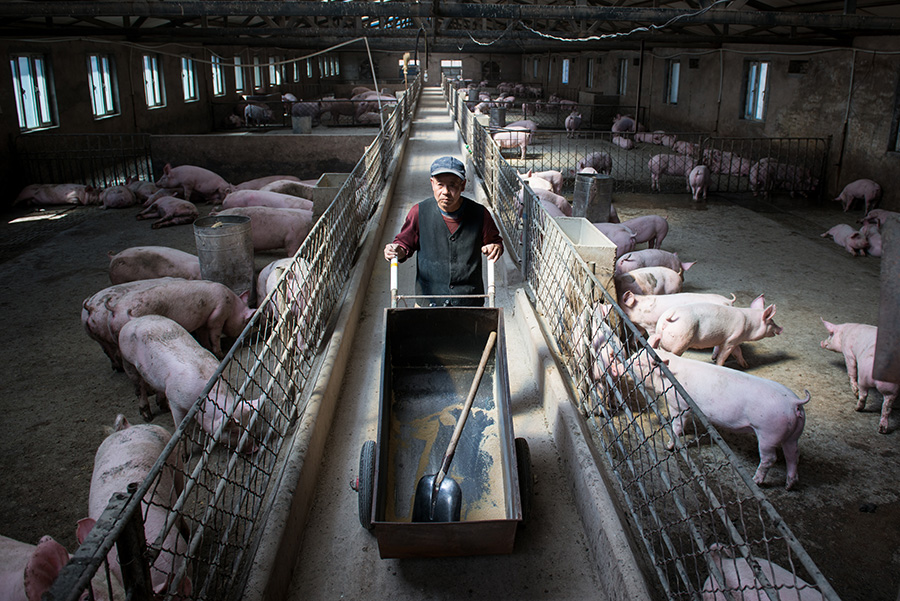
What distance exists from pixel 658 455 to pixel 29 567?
3.57 metres

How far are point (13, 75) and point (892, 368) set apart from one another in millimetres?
15431

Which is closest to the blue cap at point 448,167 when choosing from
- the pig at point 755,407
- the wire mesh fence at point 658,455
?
the wire mesh fence at point 658,455

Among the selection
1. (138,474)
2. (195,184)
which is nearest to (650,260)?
(138,474)

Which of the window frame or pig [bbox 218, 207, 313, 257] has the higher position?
the window frame

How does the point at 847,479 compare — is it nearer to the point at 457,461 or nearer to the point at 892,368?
the point at 892,368

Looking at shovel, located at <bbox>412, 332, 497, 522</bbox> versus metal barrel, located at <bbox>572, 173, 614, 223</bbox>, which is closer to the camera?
shovel, located at <bbox>412, 332, 497, 522</bbox>

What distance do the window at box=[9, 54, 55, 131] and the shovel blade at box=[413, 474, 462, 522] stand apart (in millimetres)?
13788

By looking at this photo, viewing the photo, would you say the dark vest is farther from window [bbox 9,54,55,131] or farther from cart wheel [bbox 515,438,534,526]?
window [bbox 9,54,55,131]

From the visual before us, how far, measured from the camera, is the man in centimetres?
399

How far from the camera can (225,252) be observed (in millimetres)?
6953

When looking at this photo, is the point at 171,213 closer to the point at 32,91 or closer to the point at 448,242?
the point at 32,91

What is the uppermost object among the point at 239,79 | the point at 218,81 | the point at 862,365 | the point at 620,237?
the point at 239,79

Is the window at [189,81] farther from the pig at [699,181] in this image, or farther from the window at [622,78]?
the pig at [699,181]

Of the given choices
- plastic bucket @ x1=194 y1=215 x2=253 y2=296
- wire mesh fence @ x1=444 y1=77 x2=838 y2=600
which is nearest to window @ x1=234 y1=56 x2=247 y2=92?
plastic bucket @ x1=194 y1=215 x2=253 y2=296
